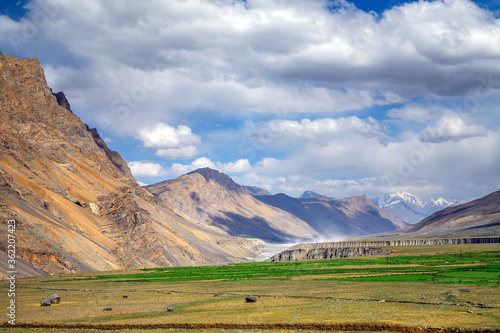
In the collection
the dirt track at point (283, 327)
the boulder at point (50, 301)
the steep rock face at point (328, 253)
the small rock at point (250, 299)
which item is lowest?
the dirt track at point (283, 327)

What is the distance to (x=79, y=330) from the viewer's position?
42.4 m

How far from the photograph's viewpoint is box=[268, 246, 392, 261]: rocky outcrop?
167125 mm

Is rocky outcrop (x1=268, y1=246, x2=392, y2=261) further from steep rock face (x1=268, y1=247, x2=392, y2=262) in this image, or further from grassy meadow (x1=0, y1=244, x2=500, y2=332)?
grassy meadow (x1=0, y1=244, x2=500, y2=332)

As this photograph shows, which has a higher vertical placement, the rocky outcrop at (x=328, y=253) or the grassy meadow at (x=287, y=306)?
the rocky outcrop at (x=328, y=253)

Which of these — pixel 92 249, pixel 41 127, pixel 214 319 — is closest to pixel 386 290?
pixel 214 319

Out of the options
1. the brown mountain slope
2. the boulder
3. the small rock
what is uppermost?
the brown mountain slope

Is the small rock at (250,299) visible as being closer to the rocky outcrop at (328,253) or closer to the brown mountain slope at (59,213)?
the brown mountain slope at (59,213)

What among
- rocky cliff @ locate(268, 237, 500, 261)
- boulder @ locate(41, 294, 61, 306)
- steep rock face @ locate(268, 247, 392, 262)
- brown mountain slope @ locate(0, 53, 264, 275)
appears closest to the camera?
boulder @ locate(41, 294, 61, 306)

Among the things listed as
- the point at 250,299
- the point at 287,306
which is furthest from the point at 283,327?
the point at 250,299

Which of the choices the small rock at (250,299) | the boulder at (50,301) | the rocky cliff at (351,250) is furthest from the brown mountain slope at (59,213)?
the small rock at (250,299)

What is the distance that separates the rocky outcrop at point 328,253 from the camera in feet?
548

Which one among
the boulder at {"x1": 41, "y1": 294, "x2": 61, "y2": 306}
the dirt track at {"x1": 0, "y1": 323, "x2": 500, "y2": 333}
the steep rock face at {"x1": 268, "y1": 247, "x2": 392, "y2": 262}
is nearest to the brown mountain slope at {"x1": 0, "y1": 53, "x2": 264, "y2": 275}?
the steep rock face at {"x1": 268, "y1": 247, "x2": 392, "y2": 262}

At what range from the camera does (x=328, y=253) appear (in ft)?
567

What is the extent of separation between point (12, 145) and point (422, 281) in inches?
5346
